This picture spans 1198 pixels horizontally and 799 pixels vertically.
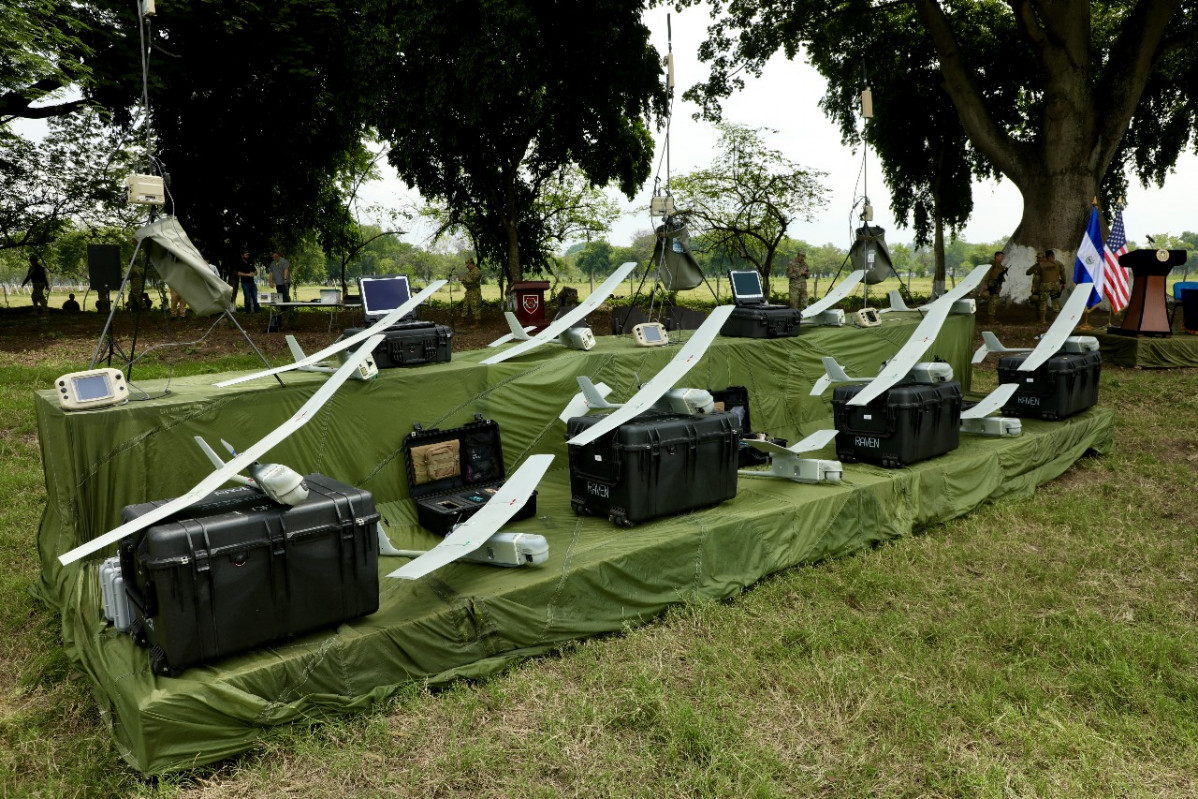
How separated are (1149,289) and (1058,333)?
6495 millimetres

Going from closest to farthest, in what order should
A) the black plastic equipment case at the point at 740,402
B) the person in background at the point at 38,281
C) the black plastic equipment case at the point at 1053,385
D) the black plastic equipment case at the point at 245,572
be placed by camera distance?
the black plastic equipment case at the point at 245,572
the black plastic equipment case at the point at 740,402
the black plastic equipment case at the point at 1053,385
the person in background at the point at 38,281

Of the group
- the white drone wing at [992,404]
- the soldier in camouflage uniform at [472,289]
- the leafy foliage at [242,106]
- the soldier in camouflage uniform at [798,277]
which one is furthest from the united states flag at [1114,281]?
the leafy foliage at [242,106]

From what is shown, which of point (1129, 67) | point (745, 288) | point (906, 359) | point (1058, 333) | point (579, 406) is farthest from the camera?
point (1129, 67)

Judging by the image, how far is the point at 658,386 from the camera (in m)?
4.75

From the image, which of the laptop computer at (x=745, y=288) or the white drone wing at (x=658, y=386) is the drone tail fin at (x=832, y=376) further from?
the laptop computer at (x=745, y=288)

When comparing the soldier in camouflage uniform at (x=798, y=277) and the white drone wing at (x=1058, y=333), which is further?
the soldier in camouflage uniform at (x=798, y=277)

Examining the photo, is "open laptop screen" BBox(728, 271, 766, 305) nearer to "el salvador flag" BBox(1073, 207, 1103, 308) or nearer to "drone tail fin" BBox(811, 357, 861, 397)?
"drone tail fin" BBox(811, 357, 861, 397)

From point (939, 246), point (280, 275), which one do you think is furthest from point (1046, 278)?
point (280, 275)

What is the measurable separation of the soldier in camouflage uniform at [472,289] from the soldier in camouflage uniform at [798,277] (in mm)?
6774

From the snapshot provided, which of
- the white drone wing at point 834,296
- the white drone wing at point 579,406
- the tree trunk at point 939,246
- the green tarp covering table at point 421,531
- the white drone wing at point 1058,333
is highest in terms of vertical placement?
the tree trunk at point 939,246

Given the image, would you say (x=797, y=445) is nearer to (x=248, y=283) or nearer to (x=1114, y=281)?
(x=1114, y=281)

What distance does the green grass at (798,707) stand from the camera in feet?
9.45

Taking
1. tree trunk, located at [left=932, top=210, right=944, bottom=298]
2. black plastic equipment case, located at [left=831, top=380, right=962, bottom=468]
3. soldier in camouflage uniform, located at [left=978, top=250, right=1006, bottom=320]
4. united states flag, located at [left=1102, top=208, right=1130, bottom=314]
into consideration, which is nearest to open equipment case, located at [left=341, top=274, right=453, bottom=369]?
black plastic equipment case, located at [left=831, top=380, right=962, bottom=468]

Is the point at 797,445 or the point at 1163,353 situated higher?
the point at 1163,353
